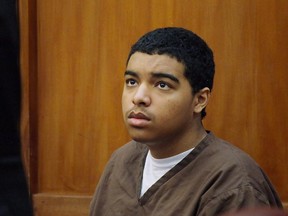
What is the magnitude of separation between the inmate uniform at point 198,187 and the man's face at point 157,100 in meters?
0.12

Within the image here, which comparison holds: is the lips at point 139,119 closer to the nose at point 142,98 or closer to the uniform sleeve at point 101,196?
the nose at point 142,98

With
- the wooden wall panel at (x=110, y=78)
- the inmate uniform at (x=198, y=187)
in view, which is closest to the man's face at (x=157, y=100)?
the inmate uniform at (x=198, y=187)

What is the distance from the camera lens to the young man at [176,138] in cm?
239

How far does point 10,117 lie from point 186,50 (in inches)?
48.7

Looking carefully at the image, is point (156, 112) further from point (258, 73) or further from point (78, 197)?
point (78, 197)

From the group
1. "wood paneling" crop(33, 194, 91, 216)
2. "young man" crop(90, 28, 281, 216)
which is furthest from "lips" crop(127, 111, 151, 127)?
"wood paneling" crop(33, 194, 91, 216)

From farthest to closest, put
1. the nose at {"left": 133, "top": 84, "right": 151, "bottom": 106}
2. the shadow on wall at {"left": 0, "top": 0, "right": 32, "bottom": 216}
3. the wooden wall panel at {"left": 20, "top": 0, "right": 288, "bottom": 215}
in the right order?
the wooden wall panel at {"left": 20, "top": 0, "right": 288, "bottom": 215} → the nose at {"left": 133, "top": 84, "right": 151, "bottom": 106} → the shadow on wall at {"left": 0, "top": 0, "right": 32, "bottom": 216}

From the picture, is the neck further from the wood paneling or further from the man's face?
the wood paneling

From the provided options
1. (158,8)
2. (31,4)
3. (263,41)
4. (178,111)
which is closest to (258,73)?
(263,41)

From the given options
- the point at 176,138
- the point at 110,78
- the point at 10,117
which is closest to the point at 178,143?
the point at 176,138

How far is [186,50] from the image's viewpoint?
2523 millimetres

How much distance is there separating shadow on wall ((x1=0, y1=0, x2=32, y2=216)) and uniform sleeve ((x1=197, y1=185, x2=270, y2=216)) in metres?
1.02

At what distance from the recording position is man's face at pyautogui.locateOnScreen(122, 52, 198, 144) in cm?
248

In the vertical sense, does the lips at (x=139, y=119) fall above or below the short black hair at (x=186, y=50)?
below
